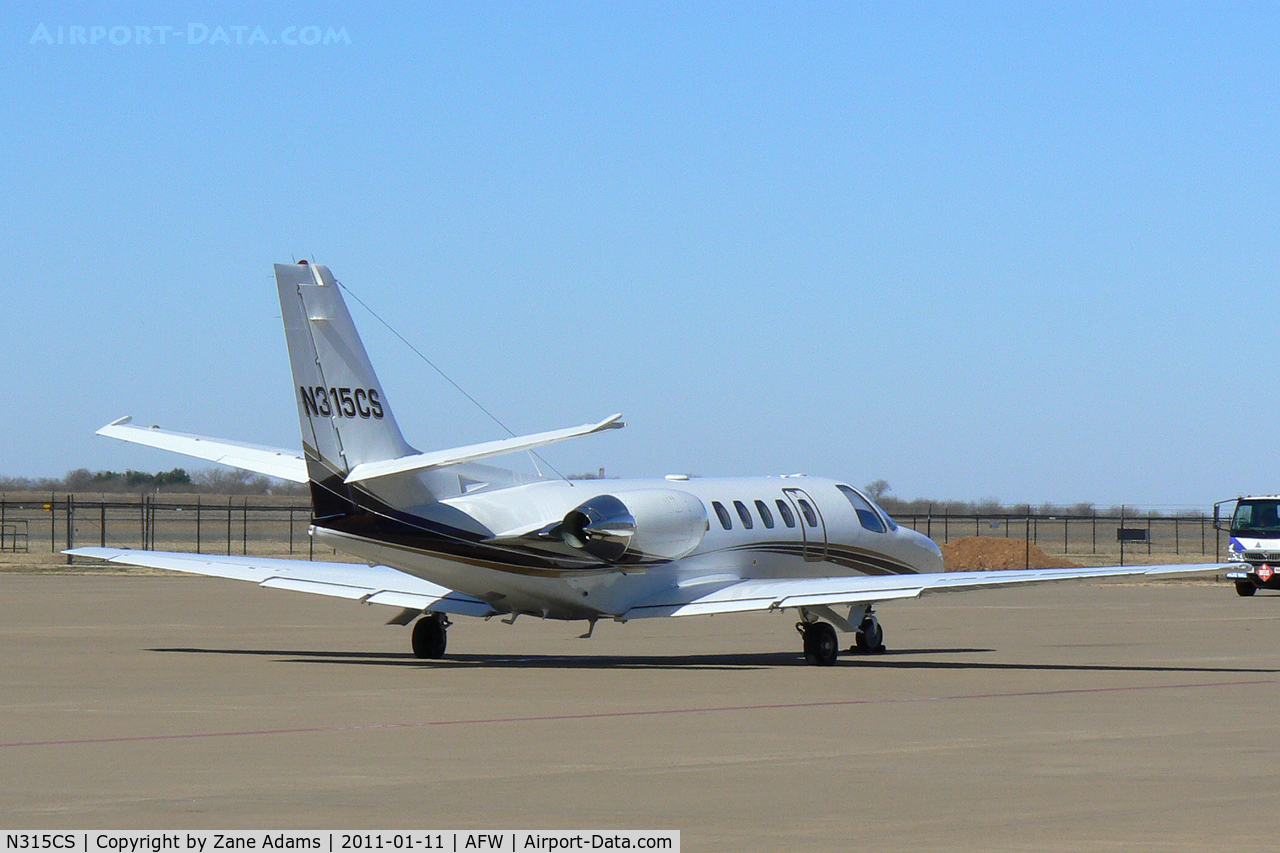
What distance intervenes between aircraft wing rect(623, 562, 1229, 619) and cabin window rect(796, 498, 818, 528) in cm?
305

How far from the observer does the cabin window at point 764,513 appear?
94.5 feet

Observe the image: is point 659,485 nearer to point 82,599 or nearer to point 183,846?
point 183,846

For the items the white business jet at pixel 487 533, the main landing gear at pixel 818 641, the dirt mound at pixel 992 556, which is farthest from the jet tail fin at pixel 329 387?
the dirt mound at pixel 992 556

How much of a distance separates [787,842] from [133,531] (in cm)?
11378

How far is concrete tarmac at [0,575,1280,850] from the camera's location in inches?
456

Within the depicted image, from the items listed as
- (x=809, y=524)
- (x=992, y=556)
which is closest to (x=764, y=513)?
(x=809, y=524)

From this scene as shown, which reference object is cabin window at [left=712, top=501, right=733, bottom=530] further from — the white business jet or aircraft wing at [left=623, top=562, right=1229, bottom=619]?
aircraft wing at [left=623, top=562, right=1229, bottom=619]

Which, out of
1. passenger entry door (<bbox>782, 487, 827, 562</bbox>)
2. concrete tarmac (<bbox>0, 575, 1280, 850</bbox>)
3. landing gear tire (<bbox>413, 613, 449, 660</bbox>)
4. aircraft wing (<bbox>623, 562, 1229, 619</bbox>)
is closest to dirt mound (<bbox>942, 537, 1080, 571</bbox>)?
concrete tarmac (<bbox>0, 575, 1280, 850</bbox>)

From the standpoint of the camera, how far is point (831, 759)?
14805 millimetres

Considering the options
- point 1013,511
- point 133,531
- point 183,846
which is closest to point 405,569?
point 183,846

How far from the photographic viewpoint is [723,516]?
1103 inches

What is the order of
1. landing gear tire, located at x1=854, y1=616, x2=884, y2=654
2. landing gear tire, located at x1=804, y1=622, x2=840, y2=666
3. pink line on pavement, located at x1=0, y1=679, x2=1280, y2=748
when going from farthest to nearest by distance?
landing gear tire, located at x1=854, y1=616, x2=884, y2=654 < landing gear tire, located at x1=804, y1=622, x2=840, y2=666 < pink line on pavement, located at x1=0, y1=679, x2=1280, y2=748

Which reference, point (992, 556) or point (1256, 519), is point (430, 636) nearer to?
point (1256, 519)

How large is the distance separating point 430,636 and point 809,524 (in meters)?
6.26
